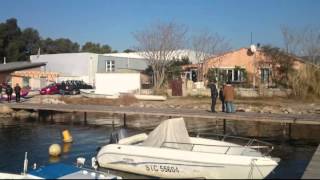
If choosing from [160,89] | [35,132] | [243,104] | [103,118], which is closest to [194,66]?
[160,89]

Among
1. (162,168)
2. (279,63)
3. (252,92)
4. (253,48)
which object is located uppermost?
(253,48)

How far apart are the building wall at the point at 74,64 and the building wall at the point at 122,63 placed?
778 millimetres

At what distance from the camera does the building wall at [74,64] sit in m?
62.0

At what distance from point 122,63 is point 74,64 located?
20.8 feet

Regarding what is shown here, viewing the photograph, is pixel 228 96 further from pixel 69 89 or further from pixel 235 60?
pixel 69 89

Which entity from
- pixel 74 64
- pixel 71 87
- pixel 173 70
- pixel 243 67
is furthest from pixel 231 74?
pixel 74 64

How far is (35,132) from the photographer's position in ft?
87.4

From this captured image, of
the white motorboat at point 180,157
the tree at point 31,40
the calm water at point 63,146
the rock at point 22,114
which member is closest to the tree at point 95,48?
the tree at point 31,40

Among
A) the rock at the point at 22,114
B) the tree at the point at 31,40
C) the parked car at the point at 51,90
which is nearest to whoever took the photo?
the rock at the point at 22,114

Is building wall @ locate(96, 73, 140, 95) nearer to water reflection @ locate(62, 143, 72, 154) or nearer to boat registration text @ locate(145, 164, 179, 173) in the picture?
water reflection @ locate(62, 143, 72, 154)

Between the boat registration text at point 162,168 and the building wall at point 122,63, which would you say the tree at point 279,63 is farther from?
the boat registration text at point 162,168

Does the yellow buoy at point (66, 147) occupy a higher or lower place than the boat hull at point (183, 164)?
A: lower

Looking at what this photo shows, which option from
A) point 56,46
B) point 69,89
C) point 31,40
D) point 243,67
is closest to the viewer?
point 243,67

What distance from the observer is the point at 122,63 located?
6544 centimetres
